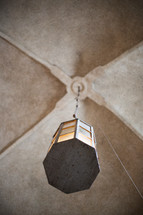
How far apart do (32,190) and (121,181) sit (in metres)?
3.30

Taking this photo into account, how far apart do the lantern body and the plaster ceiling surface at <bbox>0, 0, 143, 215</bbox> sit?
383 centimetres

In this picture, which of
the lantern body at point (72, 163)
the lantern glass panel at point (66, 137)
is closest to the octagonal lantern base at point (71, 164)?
the lantern body at point (72, 163)

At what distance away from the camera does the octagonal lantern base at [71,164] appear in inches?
120

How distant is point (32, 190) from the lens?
7578 millimetres

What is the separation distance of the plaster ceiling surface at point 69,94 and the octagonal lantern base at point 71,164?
3.86 meters

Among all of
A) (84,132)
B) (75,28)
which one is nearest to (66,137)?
(84,132)

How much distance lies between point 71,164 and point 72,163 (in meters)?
0.02

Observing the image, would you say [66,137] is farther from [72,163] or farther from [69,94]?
[69,94]

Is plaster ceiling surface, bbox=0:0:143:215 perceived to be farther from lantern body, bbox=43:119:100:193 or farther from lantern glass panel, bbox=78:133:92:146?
lantern body, bbox=43:119:100:193

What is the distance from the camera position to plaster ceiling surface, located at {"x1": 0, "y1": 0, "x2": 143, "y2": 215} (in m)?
6.10

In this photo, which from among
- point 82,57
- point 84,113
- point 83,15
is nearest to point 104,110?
point 84,113

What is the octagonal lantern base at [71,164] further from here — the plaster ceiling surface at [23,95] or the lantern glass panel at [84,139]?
the plaster ceiling surface at [23,95]

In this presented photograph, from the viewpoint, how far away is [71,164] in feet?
10.2

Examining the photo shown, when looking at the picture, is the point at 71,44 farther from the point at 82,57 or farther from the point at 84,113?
the point at 84,113
